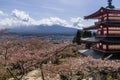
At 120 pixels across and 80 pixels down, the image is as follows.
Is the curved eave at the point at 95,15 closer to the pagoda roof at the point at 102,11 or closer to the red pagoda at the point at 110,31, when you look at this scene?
the pagoda roof at the point at 102,11

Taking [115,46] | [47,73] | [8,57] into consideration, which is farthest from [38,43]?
[115,46]

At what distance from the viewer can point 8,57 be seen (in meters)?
14.1

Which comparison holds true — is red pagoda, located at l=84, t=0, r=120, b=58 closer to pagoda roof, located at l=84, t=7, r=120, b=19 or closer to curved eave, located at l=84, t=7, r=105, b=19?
pagoda roof, located at l=84, t=7, r=120, b=19

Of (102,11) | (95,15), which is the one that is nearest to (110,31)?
(102,11)

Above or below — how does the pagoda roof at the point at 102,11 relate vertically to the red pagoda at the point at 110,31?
above

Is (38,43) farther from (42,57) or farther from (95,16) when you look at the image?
(95,16)

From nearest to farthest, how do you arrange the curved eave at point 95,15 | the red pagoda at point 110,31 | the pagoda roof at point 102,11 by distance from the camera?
the red pagoda at point 110,31, the pagoda roof at point 102,11, the curved eave at point 95,15

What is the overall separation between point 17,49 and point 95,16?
18066 mm

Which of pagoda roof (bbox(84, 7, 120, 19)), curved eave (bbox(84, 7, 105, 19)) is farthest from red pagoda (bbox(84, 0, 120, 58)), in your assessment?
curved eave (bbox(84, 7, 105, 19))

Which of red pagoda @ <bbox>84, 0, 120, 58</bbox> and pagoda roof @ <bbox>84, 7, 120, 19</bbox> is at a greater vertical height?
pagoda roof @ <bbox>84, 7, 120, 19</bbox>

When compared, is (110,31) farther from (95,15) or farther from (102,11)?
(95,15)

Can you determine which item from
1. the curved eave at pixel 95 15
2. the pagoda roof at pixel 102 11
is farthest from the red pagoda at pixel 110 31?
the curved eave at pixel 95 15

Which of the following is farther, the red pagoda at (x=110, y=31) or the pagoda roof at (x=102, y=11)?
the pagoda roof at (x=102, y=11)

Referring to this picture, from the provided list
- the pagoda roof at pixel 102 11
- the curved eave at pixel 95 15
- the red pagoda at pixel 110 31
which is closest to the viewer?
the red pagoda at pixel 110 31
